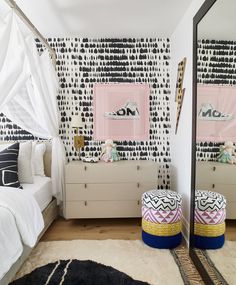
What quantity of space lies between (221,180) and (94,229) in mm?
1836

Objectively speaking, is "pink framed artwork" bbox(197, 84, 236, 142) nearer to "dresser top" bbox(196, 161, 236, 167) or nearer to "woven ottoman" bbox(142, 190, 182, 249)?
"dresser top" bbox(196, 161, 236, 167)

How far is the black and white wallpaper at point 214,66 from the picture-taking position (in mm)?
1602

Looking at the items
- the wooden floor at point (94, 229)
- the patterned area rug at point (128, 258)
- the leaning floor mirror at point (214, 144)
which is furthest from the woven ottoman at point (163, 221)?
the wooden floor at point (94, 229)

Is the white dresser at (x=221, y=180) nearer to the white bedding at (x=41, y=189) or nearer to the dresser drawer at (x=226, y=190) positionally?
the dresser drawer at (x=226, y=190)

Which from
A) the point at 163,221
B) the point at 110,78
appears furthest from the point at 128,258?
the point at 110,78

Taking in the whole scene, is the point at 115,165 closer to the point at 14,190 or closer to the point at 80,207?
the point at 80,207

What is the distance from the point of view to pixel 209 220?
6.88 feet

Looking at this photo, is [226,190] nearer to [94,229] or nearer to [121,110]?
[94,229]

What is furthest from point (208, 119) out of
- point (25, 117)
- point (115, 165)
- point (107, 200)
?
point (25, 117)

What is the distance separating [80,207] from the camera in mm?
3057

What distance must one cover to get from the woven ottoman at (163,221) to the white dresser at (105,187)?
543mm

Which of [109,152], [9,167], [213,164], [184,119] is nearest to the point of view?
[213,164]

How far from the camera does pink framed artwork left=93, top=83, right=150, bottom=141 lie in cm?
341

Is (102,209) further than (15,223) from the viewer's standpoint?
Yes
